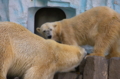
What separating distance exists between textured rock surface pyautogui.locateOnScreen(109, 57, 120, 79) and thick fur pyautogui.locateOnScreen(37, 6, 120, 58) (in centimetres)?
77

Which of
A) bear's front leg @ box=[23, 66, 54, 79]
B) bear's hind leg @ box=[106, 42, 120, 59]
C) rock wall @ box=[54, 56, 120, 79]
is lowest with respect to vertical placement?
bear's hind leg @ box=[106, 42, 120, 59]

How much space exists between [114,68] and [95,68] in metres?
0.25

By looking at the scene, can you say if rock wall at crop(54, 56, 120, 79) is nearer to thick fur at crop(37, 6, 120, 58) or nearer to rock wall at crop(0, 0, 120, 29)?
thick fur at crop(37, 6, 120, 58)

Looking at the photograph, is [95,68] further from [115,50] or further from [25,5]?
[25,5]

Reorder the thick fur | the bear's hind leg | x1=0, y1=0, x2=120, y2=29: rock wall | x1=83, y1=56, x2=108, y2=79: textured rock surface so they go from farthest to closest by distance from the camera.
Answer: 1. x1=0, y1=0, x2=120, y2=29: rock wall
2. the bear's hind leg
3. the thick fur
4. x1=83, y1=56, x2=108, y2=79: textured rock surface

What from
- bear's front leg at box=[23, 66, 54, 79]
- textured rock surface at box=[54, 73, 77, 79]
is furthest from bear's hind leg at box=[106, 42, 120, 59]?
bear's front leg at box=[23, 66, 54, 79]

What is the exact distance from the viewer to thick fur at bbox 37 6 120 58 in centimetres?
354

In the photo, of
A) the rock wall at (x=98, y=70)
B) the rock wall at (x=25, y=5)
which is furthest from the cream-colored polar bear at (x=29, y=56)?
the rock wall at (x=25, y=5)

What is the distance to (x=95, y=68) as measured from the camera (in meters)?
2.59

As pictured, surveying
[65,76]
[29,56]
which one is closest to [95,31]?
[65,76]

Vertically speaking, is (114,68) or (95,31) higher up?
(95,31)

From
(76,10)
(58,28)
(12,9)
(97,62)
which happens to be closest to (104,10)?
(58,28)

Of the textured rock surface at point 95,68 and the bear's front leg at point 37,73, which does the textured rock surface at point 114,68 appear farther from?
the bear's front leg at point 37,73

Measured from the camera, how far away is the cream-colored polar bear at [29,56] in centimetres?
222
